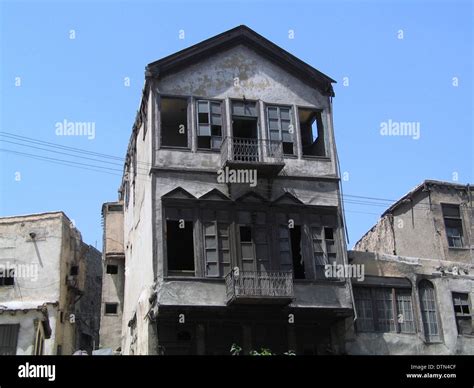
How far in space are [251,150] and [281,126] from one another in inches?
75.0

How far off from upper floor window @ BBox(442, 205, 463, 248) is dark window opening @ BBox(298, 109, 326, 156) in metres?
9.74

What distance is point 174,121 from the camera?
1116 inches

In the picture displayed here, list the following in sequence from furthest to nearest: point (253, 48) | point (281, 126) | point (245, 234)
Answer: point (253, 48) → point (281, 126) → point (245, 234)

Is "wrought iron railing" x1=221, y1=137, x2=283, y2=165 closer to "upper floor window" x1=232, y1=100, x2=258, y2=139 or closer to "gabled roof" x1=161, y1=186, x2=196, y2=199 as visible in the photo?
"upper floor window" x1=232, y1=100, x2=258, y2=139

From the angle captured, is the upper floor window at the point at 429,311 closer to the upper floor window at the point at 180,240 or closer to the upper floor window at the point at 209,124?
the upper floor window at the point at 180,240

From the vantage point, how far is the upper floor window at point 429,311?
87.5 ft

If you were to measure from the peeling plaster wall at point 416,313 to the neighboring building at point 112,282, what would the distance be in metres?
12.0

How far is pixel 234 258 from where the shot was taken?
24.6 m

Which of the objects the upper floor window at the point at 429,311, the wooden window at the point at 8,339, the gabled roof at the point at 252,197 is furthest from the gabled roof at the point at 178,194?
the upper floor window at the point at 429,311

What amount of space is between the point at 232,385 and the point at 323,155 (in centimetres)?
1974

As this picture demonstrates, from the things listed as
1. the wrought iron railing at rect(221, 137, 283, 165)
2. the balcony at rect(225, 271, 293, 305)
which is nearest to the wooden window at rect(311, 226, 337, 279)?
the balcony at rect(225, 271, 293, 305)

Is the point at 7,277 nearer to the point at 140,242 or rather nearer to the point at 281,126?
the point at 140,242

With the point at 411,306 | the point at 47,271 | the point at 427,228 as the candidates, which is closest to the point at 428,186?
the point at 427,228

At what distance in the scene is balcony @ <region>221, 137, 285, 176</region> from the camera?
991 inches
